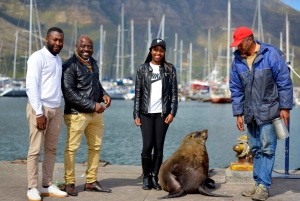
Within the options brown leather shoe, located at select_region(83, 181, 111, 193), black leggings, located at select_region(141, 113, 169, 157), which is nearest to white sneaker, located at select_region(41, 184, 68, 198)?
brown leather shoe, located at select_region(83, 181, 111, 193)

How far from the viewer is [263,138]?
281 inches

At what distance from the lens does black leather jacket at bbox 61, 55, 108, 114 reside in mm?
7430

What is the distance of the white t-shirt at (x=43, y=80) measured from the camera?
22.6 ft

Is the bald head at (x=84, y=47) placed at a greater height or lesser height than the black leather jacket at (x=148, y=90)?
greater

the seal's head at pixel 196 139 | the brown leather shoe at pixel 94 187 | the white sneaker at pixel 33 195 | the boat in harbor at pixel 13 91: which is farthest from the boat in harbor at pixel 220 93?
the white sneaker at pixel 33 195

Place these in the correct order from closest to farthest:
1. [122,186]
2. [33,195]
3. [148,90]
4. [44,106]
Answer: [33,195]
[44,106]
[148,90]
[122,186]

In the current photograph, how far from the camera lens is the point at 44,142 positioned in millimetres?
7309

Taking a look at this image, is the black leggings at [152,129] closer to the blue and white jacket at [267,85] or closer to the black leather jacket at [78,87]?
the black leather jacket at [78,87]

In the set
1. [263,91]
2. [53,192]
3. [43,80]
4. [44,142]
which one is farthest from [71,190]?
[263,91]

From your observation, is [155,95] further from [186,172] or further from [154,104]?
[186,172]

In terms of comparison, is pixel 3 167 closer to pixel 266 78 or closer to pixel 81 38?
pixel 81 38

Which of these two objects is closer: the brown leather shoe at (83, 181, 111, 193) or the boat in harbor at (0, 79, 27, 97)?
the brown leather shoe at (83, 181, 111, 193)

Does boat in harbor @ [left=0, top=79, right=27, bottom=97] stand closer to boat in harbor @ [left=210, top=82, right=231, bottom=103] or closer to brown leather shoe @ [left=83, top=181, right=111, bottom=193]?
boat in harbor @ [left=210, top=82, right=231, bottom=103]

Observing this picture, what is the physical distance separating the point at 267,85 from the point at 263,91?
9cm
